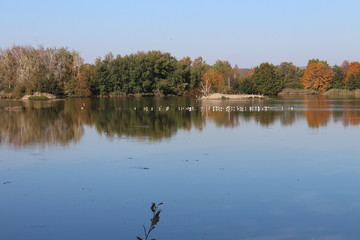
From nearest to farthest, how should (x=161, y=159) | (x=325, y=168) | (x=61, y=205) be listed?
1. (x=61, y=205)
2. (x=325, y=168)
3. (x=161, y=159)

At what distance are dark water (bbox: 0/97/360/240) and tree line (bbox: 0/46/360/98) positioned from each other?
1639 inches

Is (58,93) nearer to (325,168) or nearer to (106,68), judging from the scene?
(106,68)

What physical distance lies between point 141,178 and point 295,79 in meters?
79.2

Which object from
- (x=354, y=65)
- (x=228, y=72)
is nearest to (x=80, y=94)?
(x=228, y=72)

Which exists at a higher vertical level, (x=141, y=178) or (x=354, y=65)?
(x=354, y=65)

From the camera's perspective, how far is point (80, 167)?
39.0 ft

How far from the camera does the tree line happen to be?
60.3 m

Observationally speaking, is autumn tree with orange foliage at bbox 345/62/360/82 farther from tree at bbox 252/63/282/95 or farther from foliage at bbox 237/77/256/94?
foliage at bbox 237/77/256/94

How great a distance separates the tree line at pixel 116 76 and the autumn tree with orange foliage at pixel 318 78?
187 cm

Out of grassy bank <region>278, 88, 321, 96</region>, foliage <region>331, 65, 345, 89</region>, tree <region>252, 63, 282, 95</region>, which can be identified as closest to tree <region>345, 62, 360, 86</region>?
foliage <region>331, 65, 345, 89</region>

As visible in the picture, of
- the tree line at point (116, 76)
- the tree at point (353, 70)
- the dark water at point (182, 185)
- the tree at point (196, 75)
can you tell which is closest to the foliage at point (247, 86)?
the tree line at point (116, 76)

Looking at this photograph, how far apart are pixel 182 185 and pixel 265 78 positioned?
2263 inches

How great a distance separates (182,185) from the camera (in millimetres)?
9688

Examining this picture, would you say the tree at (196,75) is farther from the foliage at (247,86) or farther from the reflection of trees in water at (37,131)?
the reflection of trees in water at (37,131)
